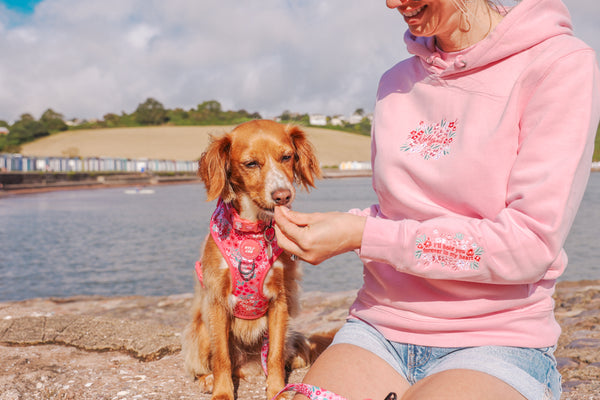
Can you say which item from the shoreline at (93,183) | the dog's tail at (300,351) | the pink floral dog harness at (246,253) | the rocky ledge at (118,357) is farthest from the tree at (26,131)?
the pink floral dog harness at (246,253)

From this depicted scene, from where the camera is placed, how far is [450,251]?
195cm

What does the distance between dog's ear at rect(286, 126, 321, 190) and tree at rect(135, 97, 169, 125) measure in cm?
10846

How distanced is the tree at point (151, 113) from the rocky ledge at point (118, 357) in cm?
10634

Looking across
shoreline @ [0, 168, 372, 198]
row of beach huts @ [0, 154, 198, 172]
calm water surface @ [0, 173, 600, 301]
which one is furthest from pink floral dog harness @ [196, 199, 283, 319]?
row of beach huts @ [0, 154, 198, 172]

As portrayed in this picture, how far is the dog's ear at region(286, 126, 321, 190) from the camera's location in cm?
369

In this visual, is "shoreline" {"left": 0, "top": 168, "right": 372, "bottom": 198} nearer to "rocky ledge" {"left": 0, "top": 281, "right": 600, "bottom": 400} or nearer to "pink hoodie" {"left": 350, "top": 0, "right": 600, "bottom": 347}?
"rocky ledge" {"left": 0, "top": 281, "right": 600, "bottom": 400}

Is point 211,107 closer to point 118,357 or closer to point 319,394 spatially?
point 118,357

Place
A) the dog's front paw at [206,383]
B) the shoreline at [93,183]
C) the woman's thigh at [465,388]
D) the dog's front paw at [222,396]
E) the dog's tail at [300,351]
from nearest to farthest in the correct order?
the woman's thigh at [465,388] → the dog's front paw at [222,396] → the dog's front paw at [206,383] → the dog's tail at [300,351] → the shoreline at [93,183]

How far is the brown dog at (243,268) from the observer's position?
3158 mm

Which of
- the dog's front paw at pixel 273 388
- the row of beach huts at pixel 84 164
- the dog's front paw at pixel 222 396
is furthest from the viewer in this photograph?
the row of beach huts at pixel 84 164

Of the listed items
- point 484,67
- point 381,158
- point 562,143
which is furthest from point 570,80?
point 381,158

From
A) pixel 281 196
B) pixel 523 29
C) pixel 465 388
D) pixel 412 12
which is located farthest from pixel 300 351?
pixel 523 29

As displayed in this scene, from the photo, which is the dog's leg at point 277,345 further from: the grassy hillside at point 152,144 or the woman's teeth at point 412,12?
the grassy hillside at point 152,144

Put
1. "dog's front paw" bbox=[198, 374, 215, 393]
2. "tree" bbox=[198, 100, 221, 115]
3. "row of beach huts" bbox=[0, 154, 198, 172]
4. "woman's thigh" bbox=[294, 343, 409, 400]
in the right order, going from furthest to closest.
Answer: "tree" bbox=[198, 100, 221, 115] → "row of beach huts" bbox=[0, 154, 198, 172] → "dog's front paw" bbox=[198, 374, 215, 393] → "woman's thigh" bbox=[294, 343, 409, 400]
